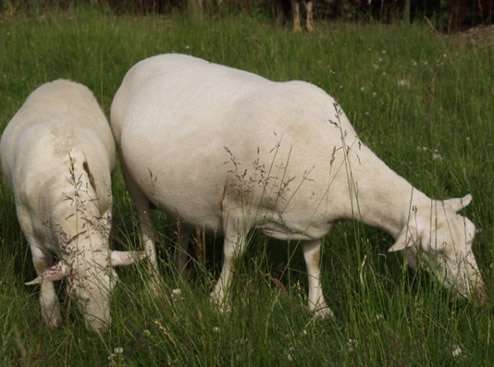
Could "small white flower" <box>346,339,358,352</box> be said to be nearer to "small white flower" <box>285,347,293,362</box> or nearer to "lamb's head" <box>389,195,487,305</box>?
"small white flower" <box>285,347,293,362</box>

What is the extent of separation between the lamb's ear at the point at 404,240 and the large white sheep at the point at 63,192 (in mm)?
1195

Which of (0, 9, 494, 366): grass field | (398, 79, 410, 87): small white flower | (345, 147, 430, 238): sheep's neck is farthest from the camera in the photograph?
(398, 79, 410, 87): small white flower

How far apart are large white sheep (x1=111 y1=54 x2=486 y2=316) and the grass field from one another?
19cm

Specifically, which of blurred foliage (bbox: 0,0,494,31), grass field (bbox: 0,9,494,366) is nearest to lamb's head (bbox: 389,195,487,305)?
grass field (bbox: 0,9,494,366)

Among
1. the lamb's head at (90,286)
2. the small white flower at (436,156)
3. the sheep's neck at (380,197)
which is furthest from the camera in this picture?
the small white flower at (436,156)

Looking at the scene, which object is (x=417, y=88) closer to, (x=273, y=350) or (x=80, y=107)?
(x=80, y=107)

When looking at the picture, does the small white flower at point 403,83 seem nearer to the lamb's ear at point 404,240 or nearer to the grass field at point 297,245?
the grass field at point 297,245

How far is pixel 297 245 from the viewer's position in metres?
3.77

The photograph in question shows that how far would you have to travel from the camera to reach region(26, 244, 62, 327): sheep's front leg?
13.8 ft

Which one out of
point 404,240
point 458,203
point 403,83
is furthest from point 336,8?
point 404,240

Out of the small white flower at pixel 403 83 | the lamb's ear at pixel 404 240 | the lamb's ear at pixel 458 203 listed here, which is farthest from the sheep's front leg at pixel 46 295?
the small white flower at pixel 403 83

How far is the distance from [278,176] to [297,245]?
50 cm

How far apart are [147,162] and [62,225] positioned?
→ 720 millimetres

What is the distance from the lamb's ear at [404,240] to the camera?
12.5ft
